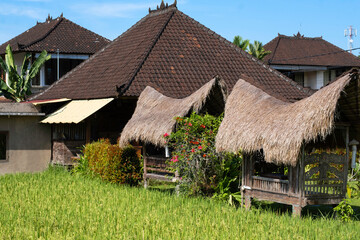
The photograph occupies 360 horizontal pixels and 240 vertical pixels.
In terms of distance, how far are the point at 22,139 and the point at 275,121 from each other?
11045 mm

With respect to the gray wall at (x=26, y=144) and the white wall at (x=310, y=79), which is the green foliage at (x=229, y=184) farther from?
the white wall at (x=310, y=79)

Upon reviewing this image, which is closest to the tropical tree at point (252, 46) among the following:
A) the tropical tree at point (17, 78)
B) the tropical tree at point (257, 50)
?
the tropical tree at point (257, 50)

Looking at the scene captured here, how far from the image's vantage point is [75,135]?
2016 cm

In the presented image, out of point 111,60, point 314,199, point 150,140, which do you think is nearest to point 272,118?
point 314,199

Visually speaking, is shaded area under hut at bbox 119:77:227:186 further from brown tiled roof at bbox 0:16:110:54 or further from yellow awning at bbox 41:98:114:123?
brown tiled roof at bbox 0:16:110:54

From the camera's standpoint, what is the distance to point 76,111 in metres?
18.8

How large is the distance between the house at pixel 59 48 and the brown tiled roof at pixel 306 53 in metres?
11.0

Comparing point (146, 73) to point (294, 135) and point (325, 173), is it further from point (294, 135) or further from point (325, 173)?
point (294, 135)

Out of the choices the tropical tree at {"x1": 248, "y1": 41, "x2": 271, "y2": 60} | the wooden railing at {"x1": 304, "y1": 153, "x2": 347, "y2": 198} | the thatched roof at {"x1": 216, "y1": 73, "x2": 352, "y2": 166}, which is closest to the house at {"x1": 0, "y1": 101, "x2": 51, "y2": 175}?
the thatched roof at {"x1": 216, "y1": 73, "x2": 352, "y2": 166}

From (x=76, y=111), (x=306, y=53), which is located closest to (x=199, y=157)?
(x=76, y=111)

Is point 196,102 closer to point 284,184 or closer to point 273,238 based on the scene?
point 284,184

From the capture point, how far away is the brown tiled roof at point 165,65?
19094 mm

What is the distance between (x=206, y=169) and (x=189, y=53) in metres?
8.33

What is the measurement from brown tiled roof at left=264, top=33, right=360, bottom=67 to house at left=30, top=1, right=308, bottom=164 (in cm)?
1354
